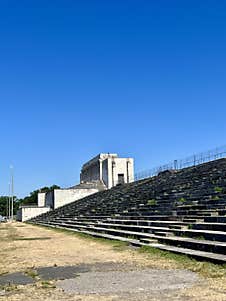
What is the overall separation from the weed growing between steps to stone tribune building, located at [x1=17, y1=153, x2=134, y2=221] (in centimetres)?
4852

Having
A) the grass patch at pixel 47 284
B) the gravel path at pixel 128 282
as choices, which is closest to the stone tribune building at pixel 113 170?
the gravel path at pixel 128 282

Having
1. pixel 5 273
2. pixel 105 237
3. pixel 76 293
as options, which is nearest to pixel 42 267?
pixel 5 273

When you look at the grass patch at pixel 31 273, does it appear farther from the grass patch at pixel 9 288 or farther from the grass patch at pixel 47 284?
the grass patch at pixel 9 288

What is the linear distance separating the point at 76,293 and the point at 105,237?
11420mm

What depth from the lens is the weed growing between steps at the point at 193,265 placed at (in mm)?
8016

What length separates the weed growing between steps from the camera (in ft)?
26.3

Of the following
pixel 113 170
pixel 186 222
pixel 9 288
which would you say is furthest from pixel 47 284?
pixel 113 170

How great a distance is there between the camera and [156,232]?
50.8ft

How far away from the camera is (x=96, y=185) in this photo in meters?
65.1

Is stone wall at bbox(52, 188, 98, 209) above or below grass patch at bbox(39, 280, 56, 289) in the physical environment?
above

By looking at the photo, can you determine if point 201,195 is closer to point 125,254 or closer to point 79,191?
point 125,254

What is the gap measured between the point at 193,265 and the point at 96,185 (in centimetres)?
A: 5621

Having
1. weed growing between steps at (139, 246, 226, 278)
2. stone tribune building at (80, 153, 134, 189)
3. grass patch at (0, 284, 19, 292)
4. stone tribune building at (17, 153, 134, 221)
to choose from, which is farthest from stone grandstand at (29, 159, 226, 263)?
stone tribune building at (80, 153, 134, 189)

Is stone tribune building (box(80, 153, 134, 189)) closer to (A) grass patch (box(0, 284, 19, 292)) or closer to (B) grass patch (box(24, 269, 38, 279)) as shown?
(B) grass patch (box(24, 269, 38, 279))
